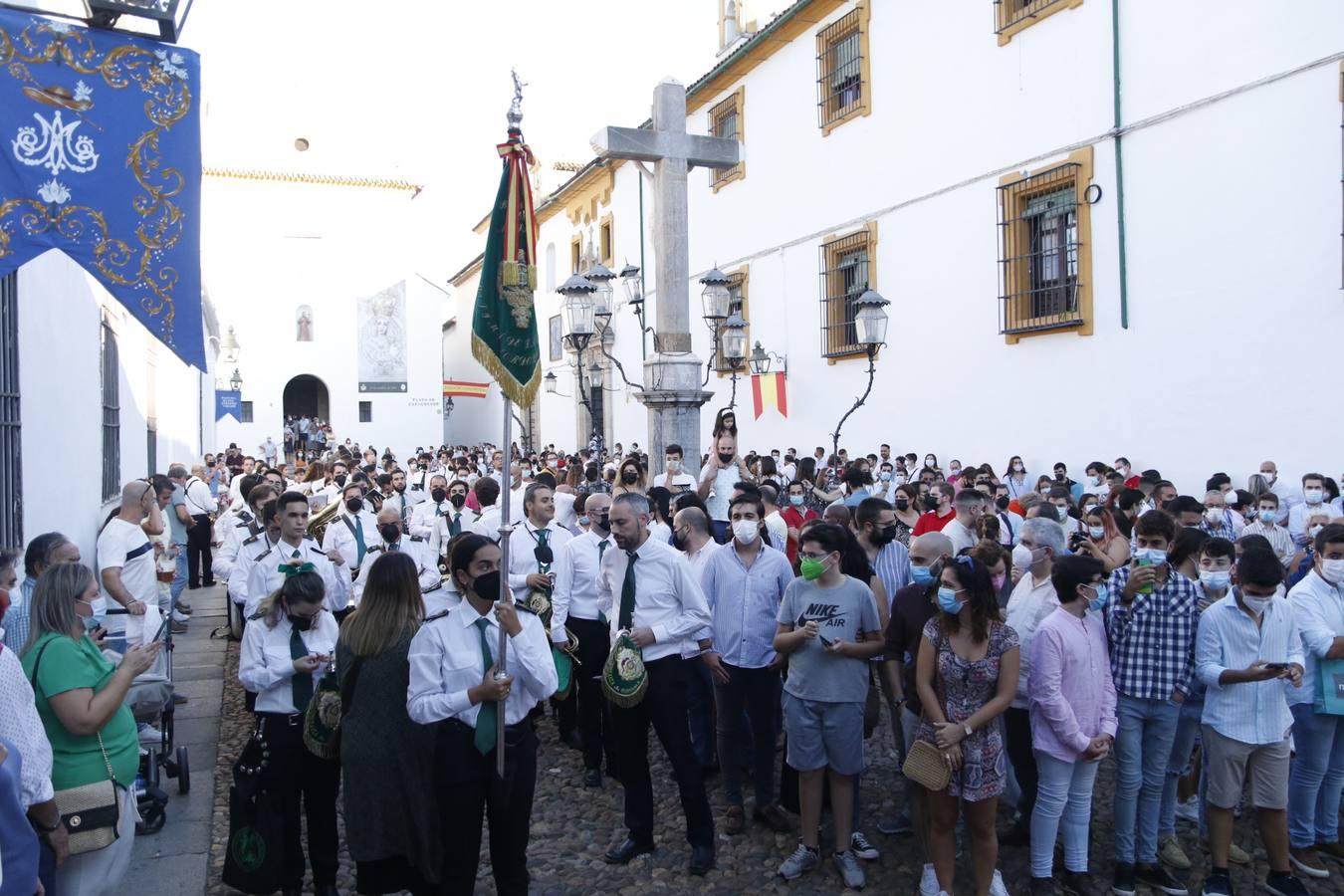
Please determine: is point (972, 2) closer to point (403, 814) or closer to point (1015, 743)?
point (1015, 743)

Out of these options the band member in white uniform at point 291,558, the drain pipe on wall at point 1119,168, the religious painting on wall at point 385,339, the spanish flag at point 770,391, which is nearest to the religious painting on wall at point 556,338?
the religious painting on wall at point 385,339

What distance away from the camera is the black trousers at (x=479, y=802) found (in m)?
4.06

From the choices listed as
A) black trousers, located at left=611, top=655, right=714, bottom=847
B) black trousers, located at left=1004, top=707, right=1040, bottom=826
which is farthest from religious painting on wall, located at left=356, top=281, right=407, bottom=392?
black trousers, located at left=1004, top=707, right=1040, bottom=826

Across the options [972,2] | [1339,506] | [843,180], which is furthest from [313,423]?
[1339,506]

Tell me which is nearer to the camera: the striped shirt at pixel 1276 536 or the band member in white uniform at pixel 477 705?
the band member in white uniform at pixel 477 705

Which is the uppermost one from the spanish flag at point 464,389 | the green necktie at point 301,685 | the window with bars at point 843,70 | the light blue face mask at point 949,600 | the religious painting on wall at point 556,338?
the window with bars at point 843,70

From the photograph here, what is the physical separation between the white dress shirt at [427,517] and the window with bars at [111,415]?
3108 mm

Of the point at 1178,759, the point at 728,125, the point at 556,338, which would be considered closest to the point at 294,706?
the point at 1178,759

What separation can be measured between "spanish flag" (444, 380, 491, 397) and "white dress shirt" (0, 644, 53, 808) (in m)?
39.3

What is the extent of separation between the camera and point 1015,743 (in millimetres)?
5270

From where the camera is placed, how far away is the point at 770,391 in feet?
68.4

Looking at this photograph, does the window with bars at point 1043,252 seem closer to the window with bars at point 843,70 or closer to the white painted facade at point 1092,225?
the white painted facade at point 1092,225

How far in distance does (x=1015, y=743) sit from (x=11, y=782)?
432cm

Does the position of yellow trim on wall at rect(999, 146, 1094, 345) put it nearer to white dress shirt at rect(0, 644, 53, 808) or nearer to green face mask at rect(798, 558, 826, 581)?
green face mask at rect(798, 558, 826, 581)
